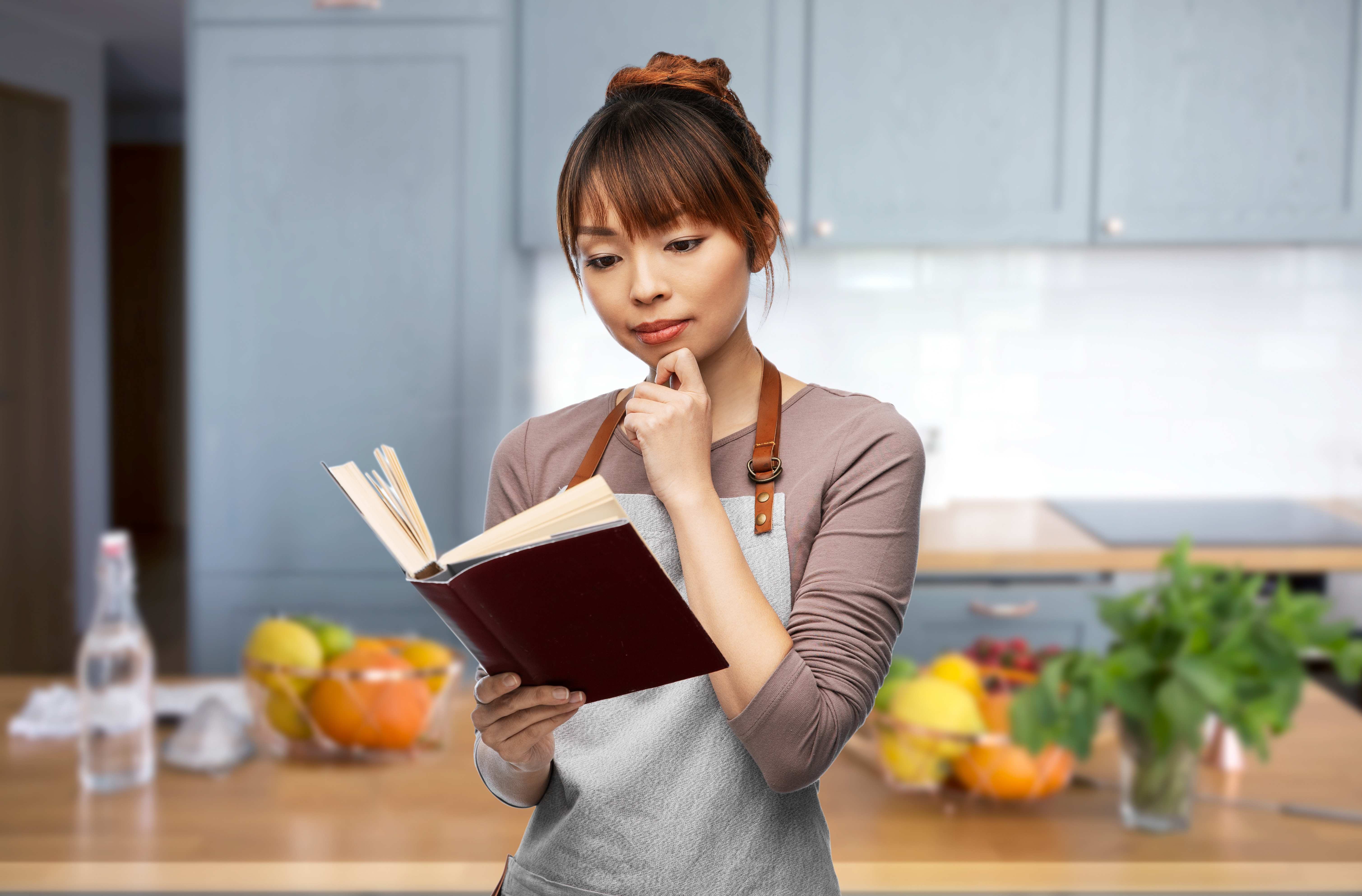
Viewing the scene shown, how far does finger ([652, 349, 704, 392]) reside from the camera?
66cm

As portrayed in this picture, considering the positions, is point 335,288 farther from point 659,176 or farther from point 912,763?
point 659,176

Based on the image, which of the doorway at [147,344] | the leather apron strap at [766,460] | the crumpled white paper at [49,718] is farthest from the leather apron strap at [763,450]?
the doorway at [147,344]

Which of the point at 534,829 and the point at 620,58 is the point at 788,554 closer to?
the point at 534,829

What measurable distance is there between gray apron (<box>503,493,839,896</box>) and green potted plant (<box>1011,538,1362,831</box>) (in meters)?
0.40

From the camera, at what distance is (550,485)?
29.8 inches

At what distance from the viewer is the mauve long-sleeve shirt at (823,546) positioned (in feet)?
1.98

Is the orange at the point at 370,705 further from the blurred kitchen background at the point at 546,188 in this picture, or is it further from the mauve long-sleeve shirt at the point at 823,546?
the blurred kitchen background at the point at 546,188

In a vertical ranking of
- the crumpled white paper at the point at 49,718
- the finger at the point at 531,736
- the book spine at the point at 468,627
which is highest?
the book spine at the point at 468,627

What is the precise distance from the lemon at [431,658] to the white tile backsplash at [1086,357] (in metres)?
1.67

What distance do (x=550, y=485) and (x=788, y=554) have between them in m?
0.17

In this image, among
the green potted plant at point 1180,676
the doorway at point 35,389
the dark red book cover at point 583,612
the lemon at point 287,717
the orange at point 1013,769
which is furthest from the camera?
the doorway at point 35,389

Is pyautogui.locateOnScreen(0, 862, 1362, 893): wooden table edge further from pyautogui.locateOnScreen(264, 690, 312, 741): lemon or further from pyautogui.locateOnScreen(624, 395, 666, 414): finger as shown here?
pyautogui.locateOnScreen(624, 395, 666, 414): finger

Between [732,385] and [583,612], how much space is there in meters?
0.23

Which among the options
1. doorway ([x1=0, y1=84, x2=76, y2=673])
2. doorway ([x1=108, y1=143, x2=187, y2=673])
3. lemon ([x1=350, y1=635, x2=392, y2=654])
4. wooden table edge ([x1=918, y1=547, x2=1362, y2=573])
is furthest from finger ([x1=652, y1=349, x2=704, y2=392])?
doorway ([x1=108, y1=143, x2=187, y2=673])
